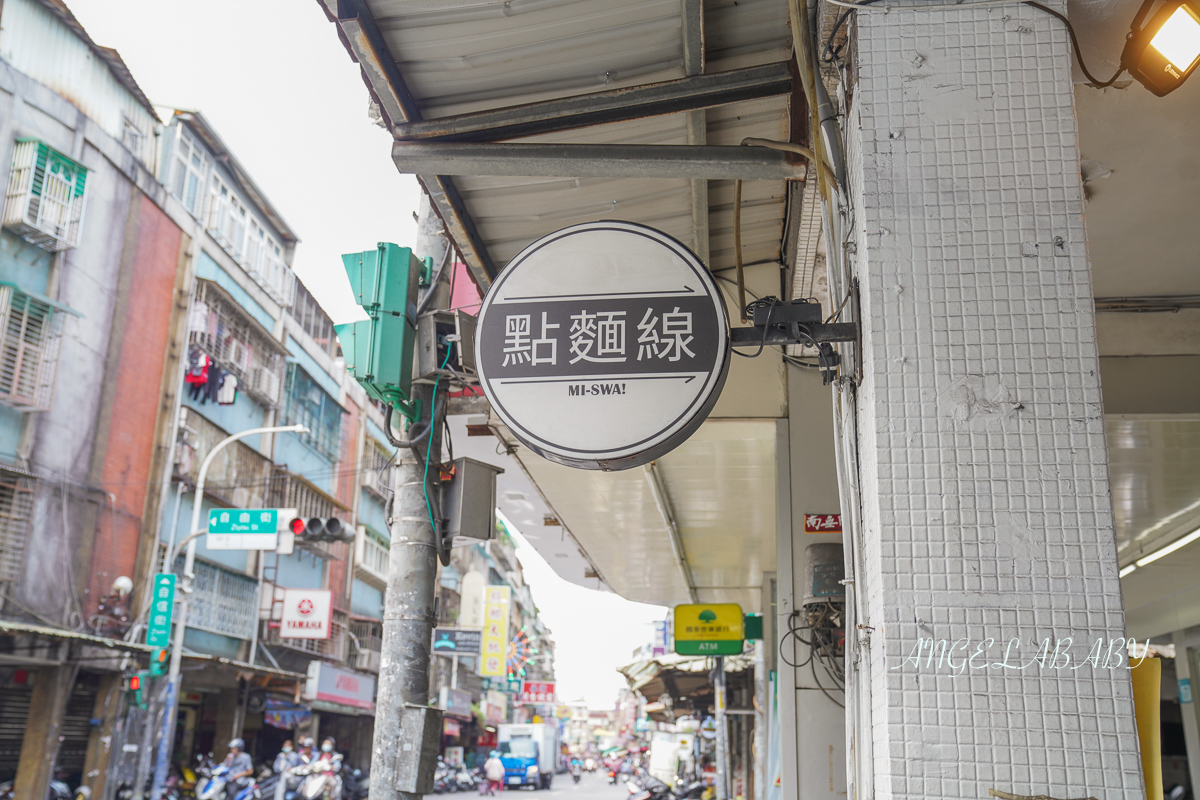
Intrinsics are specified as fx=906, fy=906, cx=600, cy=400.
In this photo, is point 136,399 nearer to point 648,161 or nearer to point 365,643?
point 365,643

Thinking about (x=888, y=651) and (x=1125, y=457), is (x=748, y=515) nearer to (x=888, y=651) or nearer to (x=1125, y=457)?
(x=1125, y=457)

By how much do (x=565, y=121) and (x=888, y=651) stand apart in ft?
7.65

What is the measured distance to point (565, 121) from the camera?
3521 millimetres

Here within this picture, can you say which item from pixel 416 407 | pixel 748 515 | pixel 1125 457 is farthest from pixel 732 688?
pixel 416 407

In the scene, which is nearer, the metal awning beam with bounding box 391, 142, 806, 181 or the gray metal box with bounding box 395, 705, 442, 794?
the metal awning beam with bounding box 391, 142, 806, 181

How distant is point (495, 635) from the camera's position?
131ft

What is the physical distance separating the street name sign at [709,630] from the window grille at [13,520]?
35.2ft

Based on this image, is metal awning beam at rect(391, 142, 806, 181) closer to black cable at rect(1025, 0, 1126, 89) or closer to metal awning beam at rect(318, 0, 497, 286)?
metal awning beam at rect(318, 0, 497, 286)

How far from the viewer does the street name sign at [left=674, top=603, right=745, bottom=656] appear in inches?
440

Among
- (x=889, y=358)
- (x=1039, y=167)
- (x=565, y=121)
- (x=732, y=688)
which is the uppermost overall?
(x=565, y=121)

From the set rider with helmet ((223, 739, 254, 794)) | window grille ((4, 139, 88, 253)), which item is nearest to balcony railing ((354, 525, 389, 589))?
rider with helmet ((223, 739, 254, 794))

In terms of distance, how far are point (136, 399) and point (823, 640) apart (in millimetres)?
16503

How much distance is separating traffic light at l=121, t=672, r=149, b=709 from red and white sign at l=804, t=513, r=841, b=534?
1446cm

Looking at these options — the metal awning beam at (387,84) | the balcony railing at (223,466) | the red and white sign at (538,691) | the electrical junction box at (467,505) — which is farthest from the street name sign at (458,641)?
the metal awning beam at (387,84)
